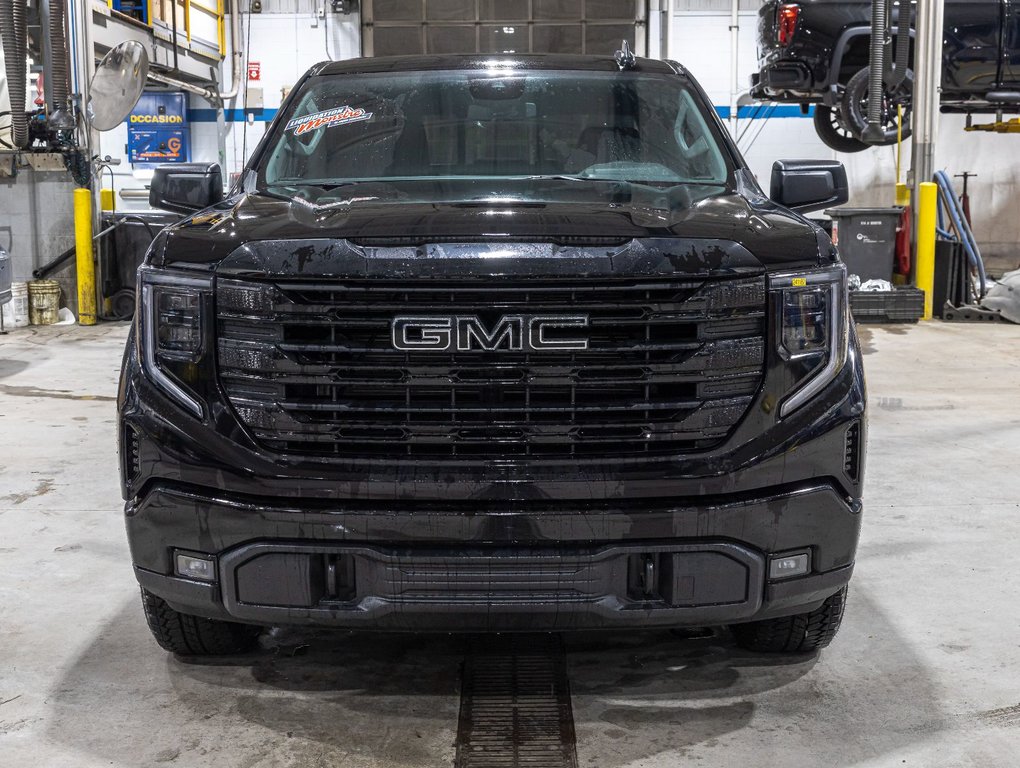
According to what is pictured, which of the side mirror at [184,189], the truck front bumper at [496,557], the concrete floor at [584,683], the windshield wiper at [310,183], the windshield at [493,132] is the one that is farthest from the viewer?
the side mirror at [184,189]

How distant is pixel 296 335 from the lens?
2.48 meters

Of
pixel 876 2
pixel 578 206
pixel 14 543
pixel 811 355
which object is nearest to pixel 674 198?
pixel 578 206

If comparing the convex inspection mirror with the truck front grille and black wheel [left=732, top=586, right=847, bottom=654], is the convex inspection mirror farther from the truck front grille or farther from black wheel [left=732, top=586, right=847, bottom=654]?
black wheel [left=732, top=586, right=847, bottom=654]

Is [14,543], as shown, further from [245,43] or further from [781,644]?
[245,43]

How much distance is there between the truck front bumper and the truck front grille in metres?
0.14

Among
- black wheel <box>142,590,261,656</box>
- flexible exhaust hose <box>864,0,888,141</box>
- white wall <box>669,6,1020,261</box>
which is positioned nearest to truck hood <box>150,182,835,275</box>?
black wheel <box>142,590,261,656</box>

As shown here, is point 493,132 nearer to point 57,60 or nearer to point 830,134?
point 57,60

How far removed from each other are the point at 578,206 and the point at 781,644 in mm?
1217

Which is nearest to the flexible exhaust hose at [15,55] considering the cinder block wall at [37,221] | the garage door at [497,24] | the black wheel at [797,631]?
the cinder block wall at [37,221]

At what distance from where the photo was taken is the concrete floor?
100 inches

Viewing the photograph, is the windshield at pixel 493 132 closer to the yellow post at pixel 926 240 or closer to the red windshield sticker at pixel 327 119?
the red windshield sticker at pixel 327 119

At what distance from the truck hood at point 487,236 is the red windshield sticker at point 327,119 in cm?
90

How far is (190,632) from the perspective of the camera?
2.96 m

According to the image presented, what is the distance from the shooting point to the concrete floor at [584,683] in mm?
2545
